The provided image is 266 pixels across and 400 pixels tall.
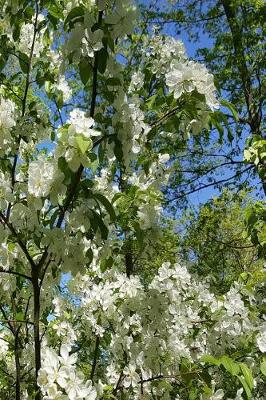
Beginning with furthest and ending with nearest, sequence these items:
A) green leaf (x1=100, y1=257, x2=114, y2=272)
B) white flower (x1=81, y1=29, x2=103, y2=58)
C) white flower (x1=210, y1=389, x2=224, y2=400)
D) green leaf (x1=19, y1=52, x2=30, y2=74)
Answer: green leaf (x1=19, y1=52, x2=30, y2=74) → green leaf (x1=100, y1=257, x2=114, y2=272) → white flower (x1=210, y1=389, x2=224, y2=400) → white flower (x1=81, y1=29, x2=103, y2=58)

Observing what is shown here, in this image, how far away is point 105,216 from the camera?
2477mm

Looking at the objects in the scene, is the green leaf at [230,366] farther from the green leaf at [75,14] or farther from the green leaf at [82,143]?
the green leaf at [75,14]

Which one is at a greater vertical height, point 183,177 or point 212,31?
point 212,31

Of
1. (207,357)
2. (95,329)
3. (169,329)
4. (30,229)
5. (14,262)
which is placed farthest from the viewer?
(95,329)

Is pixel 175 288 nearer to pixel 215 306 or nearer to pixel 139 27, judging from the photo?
pixel 215 306

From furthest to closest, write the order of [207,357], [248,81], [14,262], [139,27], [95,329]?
[139,27] → [248,81] → [95,329] → [14,262] → [207,357]

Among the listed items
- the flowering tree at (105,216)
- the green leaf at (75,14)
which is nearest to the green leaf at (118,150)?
the flowering tree at (105,216)

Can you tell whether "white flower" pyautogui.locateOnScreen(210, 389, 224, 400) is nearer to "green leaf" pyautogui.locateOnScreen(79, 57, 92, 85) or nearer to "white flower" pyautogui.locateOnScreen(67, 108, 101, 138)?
"white flower" pyautogui.locateOnScreen(67, 108, 101, 138)

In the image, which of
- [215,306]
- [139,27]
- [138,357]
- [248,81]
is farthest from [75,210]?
[139,27]

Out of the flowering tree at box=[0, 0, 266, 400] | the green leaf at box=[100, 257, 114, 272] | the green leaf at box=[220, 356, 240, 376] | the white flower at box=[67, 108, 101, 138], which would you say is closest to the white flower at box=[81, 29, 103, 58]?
the flowering tree at box=[0, 0, 266, 400]

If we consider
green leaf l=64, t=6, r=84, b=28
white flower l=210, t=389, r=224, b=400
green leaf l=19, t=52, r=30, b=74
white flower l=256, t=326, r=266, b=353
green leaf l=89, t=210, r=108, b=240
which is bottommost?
white flower l=210, t=389, r=224, b=400

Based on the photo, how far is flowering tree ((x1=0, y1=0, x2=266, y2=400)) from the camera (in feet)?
6.36

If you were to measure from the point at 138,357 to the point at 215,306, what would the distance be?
A: 24.8 inches

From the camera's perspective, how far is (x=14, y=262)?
9.20 ft
